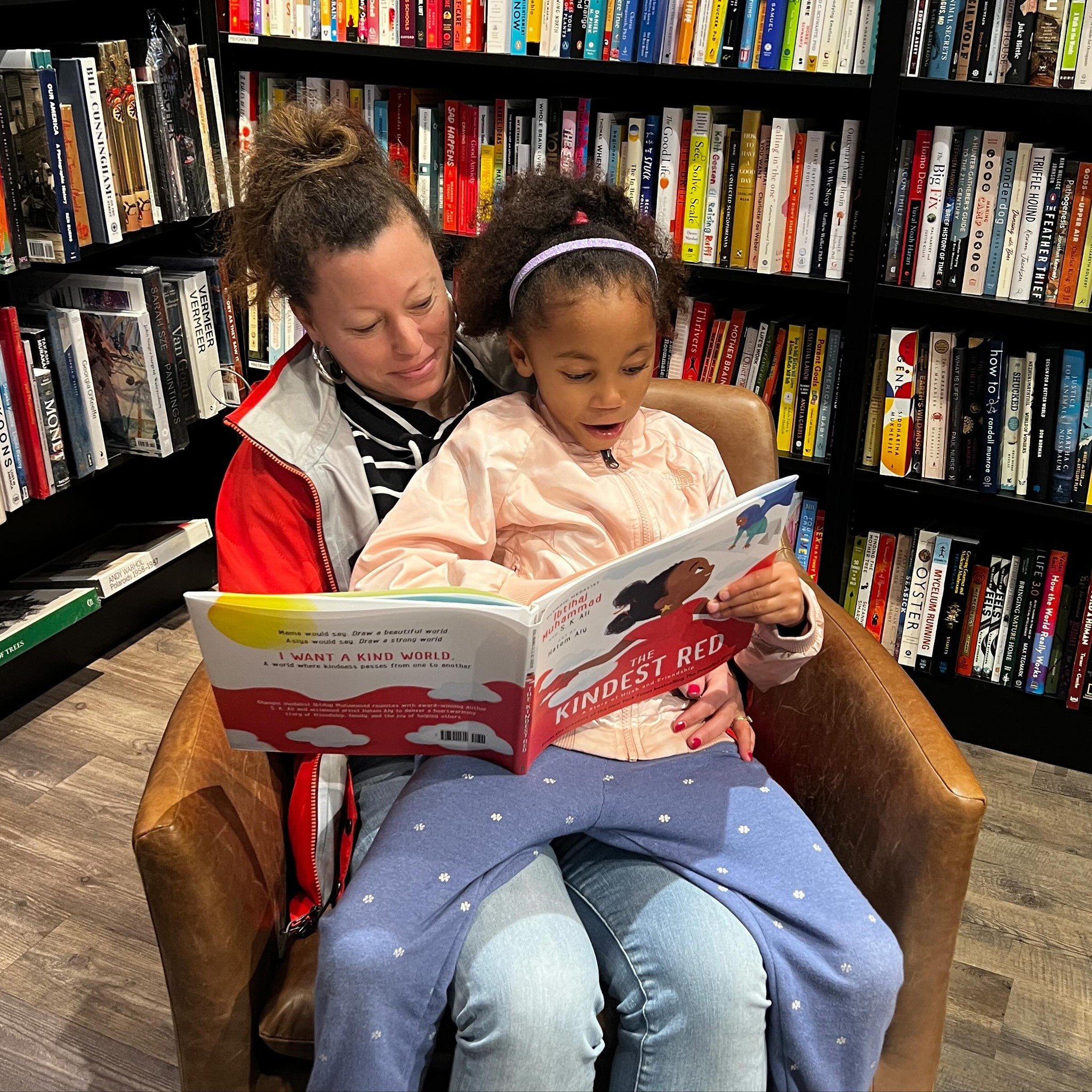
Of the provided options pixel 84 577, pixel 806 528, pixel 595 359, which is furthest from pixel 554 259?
pixel 84 577

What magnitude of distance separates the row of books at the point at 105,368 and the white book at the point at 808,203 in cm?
122

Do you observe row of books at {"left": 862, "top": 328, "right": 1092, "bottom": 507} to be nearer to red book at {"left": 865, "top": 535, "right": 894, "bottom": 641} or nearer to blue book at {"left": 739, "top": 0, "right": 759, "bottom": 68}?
red book at {"left": 865, "top": 535, "right": 894, "bottom": 641}

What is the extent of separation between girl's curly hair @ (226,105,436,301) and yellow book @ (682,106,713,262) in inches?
34.0

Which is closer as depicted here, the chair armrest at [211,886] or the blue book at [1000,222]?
the chair armrest at [211,886]

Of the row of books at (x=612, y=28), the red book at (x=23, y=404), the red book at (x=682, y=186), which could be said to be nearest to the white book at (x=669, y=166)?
the red book at (x=682, y=186)

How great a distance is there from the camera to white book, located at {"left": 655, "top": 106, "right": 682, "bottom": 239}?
2.08 meters

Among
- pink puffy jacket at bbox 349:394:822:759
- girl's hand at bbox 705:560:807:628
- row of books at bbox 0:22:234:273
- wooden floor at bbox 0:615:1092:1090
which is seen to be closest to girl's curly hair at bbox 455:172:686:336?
pink puffy jacket at bbox 349:394:822:759

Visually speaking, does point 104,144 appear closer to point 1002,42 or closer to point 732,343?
point 732,343

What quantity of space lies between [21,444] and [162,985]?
1.03 m

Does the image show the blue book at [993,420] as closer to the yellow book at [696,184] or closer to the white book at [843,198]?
the white book at [843,198]

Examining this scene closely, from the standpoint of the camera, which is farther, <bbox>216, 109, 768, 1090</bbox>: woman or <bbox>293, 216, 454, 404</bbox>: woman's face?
<bbox>293, 216, 454, 404</bbox>: woman's face

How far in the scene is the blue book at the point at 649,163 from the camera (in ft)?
6.90

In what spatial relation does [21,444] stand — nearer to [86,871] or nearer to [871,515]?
[86,871]

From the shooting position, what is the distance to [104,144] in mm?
2098
